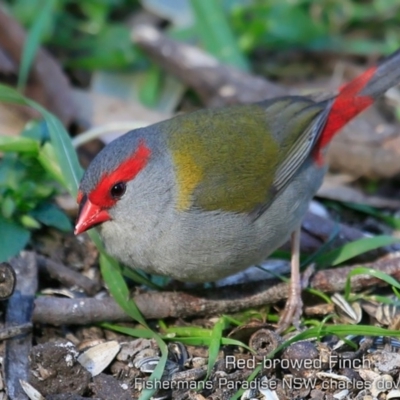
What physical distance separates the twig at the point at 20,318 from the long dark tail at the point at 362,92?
1729 mm

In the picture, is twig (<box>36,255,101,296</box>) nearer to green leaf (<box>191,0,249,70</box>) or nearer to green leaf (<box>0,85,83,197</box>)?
green leaf (<box>0,85,83,197</box>)

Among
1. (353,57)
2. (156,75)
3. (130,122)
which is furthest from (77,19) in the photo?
(353,57)

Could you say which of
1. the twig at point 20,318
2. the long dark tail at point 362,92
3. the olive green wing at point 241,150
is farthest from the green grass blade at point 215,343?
the long dark tail at point 362,92

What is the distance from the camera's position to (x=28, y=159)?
4.76m

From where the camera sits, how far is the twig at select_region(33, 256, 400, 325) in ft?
13.7

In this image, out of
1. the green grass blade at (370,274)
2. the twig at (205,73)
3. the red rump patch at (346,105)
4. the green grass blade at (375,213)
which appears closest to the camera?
the green grass blade at (370,274)

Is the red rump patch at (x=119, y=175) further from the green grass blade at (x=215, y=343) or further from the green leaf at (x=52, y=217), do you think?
the green grass blade at (x=215, y=343)

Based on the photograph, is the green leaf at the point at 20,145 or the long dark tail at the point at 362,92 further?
the long dark tail at the point at 362,92

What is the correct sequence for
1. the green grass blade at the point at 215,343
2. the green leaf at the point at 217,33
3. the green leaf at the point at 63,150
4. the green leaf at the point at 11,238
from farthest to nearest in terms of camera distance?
the green leaf at the point at 217,33 < the green leaf at the point at 63,150 < the green leaf at the point at 11,238 < the green grass blade at the point at 215,343

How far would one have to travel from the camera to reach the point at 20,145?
15.0 ft

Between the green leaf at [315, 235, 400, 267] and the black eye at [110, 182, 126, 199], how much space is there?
3.90ft

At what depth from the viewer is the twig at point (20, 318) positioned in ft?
12.7

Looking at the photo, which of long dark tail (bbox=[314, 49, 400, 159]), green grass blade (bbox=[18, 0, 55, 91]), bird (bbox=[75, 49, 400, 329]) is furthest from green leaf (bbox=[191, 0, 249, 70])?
bird (bbox=[75, 49, 400, 329])

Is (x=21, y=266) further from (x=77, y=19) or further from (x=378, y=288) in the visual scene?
(x=77, y=19)
